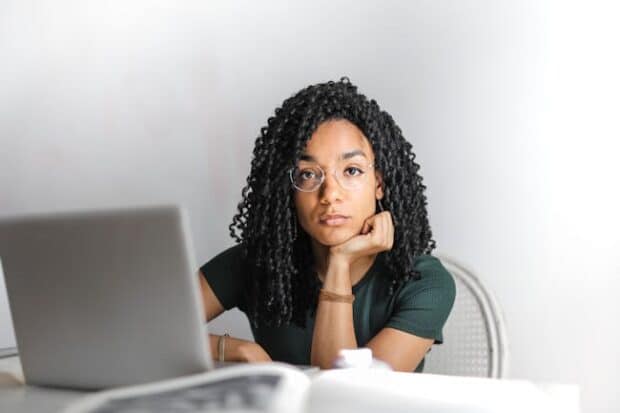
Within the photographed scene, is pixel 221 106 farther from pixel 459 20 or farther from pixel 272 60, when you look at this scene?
pixel 459 20

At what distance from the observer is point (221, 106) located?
236cm

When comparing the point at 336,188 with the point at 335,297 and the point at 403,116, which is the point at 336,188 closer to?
the point at 335,297

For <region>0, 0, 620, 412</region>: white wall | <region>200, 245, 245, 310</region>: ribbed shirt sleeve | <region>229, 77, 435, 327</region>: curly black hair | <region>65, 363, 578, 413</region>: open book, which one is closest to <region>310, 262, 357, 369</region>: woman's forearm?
<region>229, 77, 435, 327</region>: curly black hair

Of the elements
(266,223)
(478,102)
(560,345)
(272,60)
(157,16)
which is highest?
(157,16)

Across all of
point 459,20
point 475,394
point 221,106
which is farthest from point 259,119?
point 475,394

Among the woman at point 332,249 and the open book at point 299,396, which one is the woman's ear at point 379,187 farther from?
the open book at point 299,396

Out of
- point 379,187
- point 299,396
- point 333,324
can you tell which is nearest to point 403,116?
point 379,187

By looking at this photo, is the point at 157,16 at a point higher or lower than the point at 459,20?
higher

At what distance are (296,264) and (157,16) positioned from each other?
0.96 m

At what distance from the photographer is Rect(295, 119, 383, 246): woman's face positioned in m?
1.61

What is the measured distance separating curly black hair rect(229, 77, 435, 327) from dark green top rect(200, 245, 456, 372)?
0.08 feet

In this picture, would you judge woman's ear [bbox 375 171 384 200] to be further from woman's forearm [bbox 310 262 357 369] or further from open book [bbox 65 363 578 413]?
open book [bbox 65 363 578 413]

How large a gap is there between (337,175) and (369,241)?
0.43ft

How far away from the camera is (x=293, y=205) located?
1706mm
